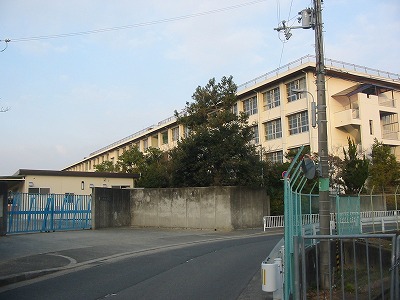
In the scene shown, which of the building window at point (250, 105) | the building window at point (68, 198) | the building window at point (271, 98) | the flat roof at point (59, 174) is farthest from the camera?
the building window at point (250, 105)

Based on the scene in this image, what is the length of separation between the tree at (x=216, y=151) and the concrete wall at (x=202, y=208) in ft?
3.35

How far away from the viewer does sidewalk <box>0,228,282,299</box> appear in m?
10.3

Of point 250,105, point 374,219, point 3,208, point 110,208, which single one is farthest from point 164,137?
point 374,219

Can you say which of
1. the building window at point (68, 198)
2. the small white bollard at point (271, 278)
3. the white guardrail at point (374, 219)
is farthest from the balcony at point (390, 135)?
the small white bollard at point (271, 278)

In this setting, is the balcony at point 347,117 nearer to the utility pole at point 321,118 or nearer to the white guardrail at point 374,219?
the white guardrail at point 374,219


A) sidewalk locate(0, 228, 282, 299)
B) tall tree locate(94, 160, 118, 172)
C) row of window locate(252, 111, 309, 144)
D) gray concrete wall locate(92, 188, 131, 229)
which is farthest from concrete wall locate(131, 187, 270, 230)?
tall tree locate(94, 160, 118, 172)

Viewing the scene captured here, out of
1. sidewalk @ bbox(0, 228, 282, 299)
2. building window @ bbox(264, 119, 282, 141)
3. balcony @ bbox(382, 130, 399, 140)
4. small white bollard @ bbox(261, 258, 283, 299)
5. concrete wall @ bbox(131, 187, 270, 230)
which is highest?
building window @ bbox(264, 119, 282, 141)

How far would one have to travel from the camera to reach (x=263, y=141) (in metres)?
44.8

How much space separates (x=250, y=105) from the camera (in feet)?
155

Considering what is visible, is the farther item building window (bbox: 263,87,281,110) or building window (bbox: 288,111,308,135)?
building window (bbox: 263,87,281,110)

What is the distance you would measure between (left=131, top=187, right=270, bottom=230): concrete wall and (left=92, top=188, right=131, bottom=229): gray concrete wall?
2.28 feet

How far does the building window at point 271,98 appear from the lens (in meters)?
42.9

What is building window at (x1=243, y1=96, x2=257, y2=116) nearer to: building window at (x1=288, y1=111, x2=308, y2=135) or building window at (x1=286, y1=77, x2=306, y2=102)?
building window at (x1=286, y1=77, x2=306, y2=102)

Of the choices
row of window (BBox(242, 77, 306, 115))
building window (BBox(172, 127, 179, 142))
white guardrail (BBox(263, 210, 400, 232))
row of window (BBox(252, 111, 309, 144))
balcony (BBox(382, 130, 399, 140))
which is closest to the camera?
white guardrail (BBox(263, 210, 400, 232))
